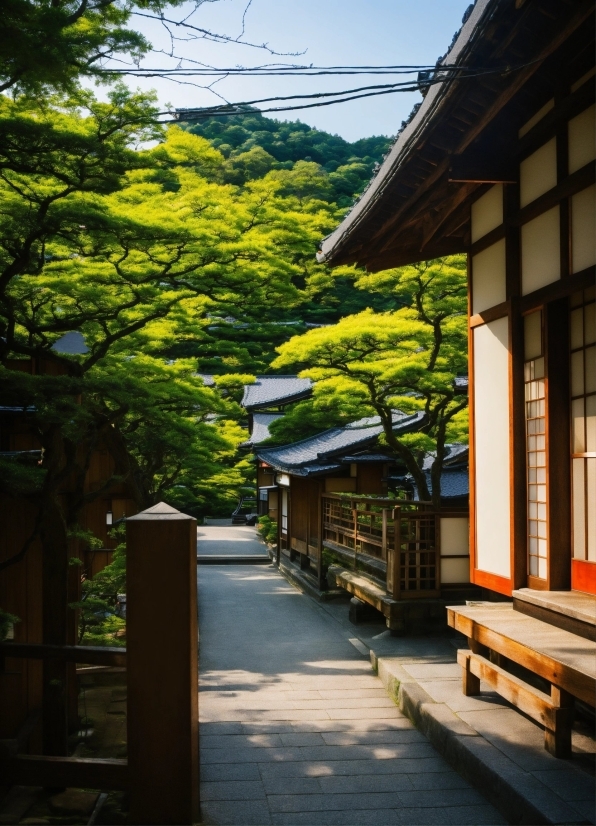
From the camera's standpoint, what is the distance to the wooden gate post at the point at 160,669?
435 cm

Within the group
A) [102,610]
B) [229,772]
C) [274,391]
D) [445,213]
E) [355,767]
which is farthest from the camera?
[274,391]

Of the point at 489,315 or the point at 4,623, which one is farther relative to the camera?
the point at 489,315

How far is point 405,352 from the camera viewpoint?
15.0 m

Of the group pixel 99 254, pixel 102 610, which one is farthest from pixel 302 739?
pixel 99 254

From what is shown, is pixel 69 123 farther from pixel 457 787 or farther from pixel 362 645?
pixel 362 645

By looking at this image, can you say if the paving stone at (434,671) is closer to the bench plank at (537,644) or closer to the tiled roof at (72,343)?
the bench plank at (537,644)

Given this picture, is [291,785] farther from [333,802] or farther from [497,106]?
[497,106]

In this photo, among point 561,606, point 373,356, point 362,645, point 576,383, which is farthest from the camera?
point 373,356

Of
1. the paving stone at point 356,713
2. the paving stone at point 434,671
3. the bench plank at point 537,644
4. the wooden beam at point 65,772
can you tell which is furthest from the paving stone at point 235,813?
the paving stone at point 434,671

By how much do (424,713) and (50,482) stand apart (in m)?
4.30

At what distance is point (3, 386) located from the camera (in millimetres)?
7035

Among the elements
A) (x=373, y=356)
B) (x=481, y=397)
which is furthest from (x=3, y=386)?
(x=373, y=356)

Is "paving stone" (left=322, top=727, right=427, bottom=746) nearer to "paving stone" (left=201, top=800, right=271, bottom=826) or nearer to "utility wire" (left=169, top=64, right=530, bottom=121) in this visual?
"paving stone" (left=201, top=800, right=271, bottom=826)

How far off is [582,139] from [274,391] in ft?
108
